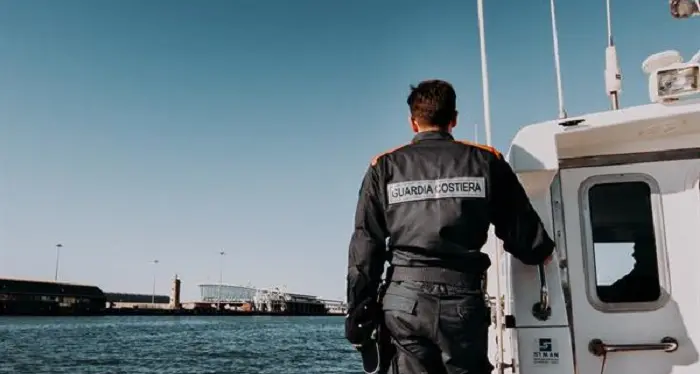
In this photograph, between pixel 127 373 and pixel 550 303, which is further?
pixel 127 373

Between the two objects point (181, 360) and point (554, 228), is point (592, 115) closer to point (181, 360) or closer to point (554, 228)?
point (554, 228)

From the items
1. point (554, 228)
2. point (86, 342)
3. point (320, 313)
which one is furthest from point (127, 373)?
point (320, 313)

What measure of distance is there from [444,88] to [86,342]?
52.7 metres

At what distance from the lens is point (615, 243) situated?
423cm

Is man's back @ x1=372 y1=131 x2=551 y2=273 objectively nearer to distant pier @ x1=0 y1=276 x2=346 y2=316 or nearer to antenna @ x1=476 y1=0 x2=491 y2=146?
antenna @ x1=476 y1=0 x2=491 y2=146

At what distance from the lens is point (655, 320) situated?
13.1 feet

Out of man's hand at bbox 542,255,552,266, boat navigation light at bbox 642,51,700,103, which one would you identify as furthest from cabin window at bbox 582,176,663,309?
man's hand at bbox 542,255,552,266

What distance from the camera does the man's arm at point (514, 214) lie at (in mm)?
3172

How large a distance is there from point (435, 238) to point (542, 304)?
1.05 m

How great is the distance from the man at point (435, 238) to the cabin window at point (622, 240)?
3.72ft

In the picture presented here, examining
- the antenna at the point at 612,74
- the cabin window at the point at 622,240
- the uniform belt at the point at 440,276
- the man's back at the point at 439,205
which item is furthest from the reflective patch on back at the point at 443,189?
the antenna at the point at 612,74

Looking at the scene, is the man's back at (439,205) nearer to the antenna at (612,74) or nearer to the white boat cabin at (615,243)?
the white boat cabin at (615,243)

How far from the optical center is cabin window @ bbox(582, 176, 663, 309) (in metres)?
4.12

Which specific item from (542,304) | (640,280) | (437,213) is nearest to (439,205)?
(437,213)
